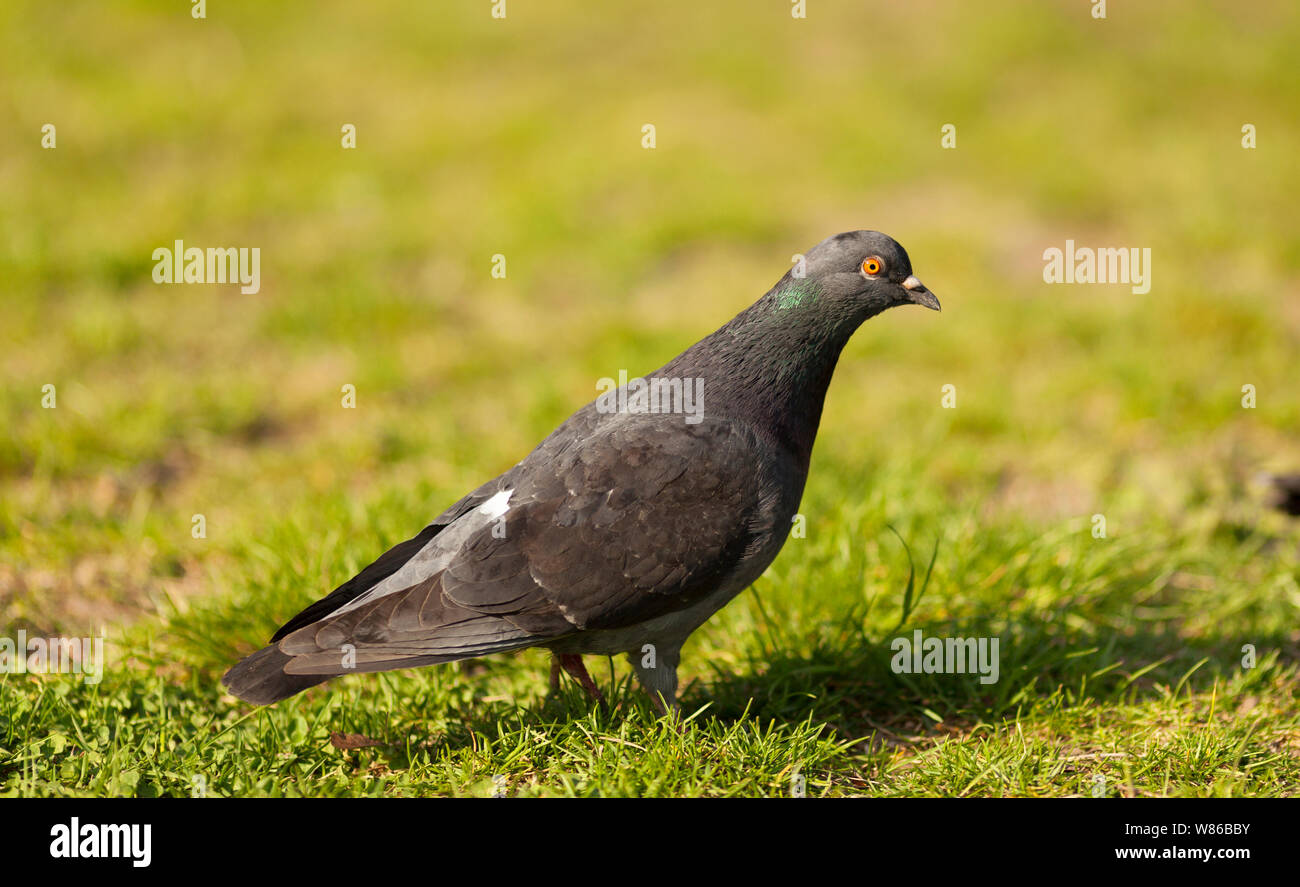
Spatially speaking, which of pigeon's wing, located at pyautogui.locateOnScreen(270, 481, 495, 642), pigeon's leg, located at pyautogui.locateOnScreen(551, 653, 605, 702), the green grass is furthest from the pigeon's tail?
pigeon's leg, located at pyautogui.locateOnScreen(551, 653, 605, 702)

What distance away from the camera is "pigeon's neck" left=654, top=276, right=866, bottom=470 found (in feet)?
11.7

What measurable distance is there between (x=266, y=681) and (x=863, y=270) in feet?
7.54

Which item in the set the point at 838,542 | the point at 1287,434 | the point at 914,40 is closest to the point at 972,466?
the point at 838,542

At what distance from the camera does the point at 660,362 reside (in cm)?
673

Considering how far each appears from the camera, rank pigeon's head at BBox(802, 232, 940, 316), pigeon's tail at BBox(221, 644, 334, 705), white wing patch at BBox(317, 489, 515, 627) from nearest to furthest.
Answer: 1. pigeon's tail at BBox(221, 644, 334, 705)
2. white wing patch at BBox(317, 489, 515, 627)
3. pigeon's head at BBox(802, 232, 940, 316)

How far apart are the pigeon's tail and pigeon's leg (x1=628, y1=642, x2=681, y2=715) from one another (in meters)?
0.99

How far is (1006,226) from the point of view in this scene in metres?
8.70

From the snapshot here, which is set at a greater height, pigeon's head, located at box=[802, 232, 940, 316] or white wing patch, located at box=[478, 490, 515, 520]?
pigeon's head, located at box=[802, 232, 940, 316]

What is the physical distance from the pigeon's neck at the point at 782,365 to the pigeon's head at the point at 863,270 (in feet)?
0.17

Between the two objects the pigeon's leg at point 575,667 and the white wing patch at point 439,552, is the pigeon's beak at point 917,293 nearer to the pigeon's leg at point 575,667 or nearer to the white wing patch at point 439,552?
the white wing patch at point 439,552

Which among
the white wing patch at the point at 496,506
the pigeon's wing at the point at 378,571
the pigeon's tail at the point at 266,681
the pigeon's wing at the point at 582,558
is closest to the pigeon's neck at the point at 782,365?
the pigeon's wing at the point at 582,558

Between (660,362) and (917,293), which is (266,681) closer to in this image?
(917,293)

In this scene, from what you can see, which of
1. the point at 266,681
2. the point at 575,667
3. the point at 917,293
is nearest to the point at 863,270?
the point at 917,293

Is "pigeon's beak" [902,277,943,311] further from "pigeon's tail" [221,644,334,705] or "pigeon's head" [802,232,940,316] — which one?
"pigeon's tail" [221,644,334,705]
